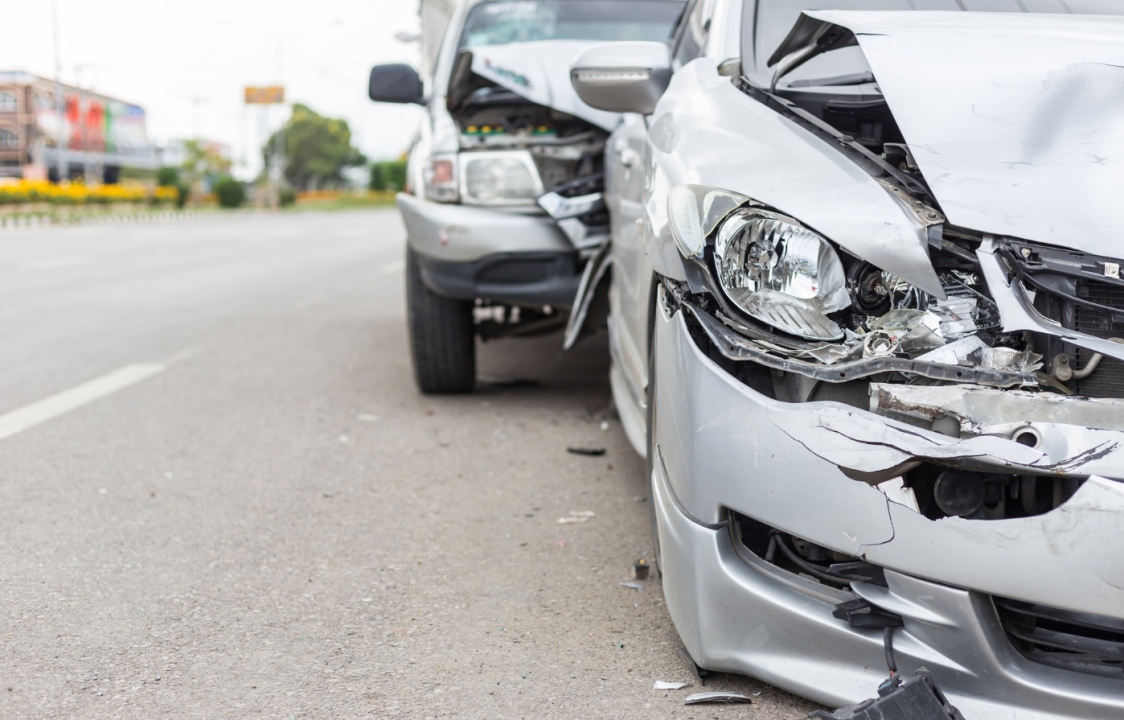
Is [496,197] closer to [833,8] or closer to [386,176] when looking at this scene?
[833,8]

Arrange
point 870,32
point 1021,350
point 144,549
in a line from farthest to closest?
point 144,549, point 870,32, point 1021,350

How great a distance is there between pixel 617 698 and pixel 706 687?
186 mm

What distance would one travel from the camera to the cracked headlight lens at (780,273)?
1.97 meters

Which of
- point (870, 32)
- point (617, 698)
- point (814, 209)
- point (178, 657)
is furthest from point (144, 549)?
point (870, 32)

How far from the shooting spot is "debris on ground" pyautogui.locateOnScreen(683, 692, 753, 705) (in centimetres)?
216

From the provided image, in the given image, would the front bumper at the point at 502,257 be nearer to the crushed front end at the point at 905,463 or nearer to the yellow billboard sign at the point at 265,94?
the crushed front end at the point at 905,463

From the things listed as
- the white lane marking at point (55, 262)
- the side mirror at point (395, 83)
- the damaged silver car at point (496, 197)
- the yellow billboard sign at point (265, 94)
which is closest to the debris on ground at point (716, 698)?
the damaged silver car at point (496, 197)

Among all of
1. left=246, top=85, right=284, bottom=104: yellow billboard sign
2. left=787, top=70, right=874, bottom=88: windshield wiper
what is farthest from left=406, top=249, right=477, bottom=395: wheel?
left=246, top=85, right=284, bottom=104: yellow billboard sign

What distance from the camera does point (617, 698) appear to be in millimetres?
2197

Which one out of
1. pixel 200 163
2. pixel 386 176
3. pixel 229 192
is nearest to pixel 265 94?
pixel 200 163

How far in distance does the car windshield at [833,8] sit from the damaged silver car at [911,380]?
184mm

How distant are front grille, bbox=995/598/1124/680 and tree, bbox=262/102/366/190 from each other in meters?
84.1

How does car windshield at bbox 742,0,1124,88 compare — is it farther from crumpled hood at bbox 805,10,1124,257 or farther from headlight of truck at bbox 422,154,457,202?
headlight of truck at bbox 422,154,457,202

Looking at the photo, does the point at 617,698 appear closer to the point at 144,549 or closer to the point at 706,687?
the point at 706,687
